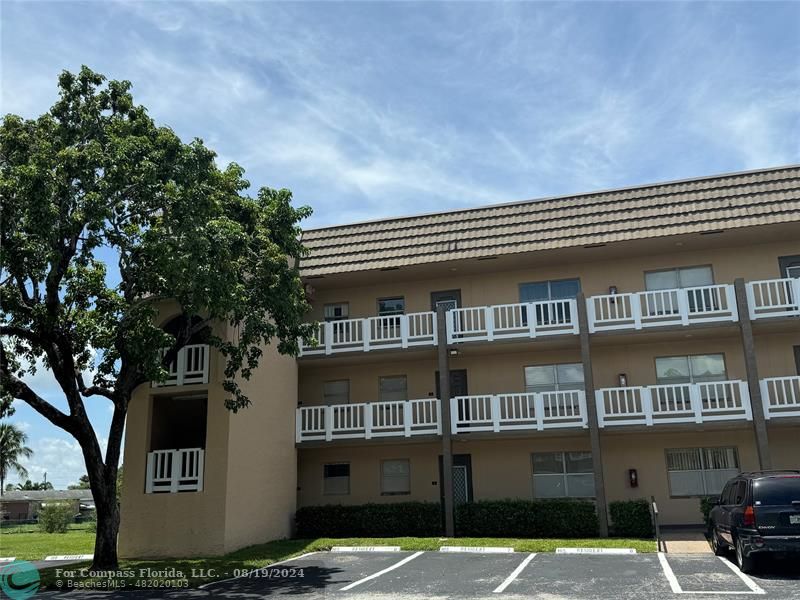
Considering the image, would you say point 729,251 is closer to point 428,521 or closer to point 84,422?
→ point 428,521

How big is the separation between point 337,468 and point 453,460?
149 inches

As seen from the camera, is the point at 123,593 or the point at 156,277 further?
the point at 156,277

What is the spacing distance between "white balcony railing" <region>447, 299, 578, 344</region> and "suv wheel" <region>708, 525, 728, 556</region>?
665 cm

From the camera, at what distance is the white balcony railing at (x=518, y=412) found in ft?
64.2

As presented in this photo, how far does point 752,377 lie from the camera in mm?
18344

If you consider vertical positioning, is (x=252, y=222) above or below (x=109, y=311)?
above

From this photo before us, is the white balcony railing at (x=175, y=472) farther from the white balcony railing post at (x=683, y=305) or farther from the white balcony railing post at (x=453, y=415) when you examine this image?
the white balcony railing post at (x=683, y=305)

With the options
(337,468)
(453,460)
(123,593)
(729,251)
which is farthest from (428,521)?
(729,251)

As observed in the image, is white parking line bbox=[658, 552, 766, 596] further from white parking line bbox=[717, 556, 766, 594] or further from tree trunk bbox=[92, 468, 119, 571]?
tree trunk bbox=[92, 468, 119, 571]

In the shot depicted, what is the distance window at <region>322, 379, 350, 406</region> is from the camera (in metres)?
23.4

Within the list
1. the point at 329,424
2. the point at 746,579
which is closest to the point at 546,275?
the point at 329,424

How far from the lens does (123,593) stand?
40.8 ft

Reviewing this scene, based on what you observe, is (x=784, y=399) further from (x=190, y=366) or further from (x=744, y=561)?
(x=190, y=366)

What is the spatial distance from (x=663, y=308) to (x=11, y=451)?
57.5 m
